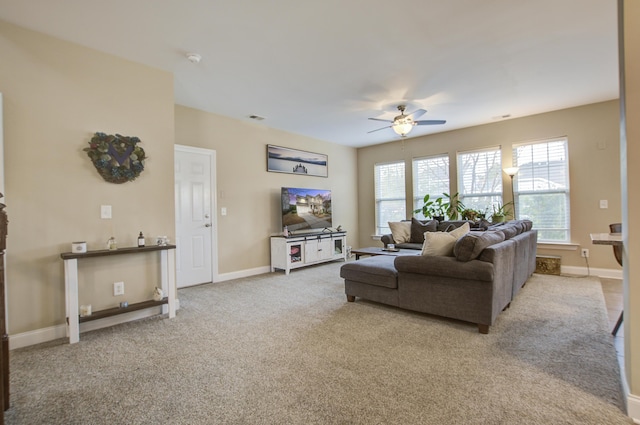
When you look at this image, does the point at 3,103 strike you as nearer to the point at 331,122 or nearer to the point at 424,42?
the point at 424,42

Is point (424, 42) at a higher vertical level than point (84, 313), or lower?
higher

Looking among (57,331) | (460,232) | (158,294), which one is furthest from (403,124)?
(57,331)

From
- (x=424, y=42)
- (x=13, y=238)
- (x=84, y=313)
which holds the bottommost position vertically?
(x=84, y=313)

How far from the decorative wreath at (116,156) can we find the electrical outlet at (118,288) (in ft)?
3.35

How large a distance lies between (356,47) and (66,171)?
2952 millimetres

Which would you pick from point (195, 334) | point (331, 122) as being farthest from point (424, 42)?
point (195, 334)

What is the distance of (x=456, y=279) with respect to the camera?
2.71m

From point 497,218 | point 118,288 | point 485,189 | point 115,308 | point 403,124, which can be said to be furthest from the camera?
point 485,189

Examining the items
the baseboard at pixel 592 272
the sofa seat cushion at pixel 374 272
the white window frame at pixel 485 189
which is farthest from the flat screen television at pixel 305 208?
the baseboard at pixel 592 272

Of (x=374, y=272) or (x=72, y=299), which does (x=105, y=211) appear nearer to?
(x=72, y=299)

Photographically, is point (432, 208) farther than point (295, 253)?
Yes

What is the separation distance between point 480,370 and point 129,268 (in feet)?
10.7

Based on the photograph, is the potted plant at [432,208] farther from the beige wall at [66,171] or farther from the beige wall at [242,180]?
the beige wall at [66,171]

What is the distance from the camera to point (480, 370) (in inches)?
79.0
